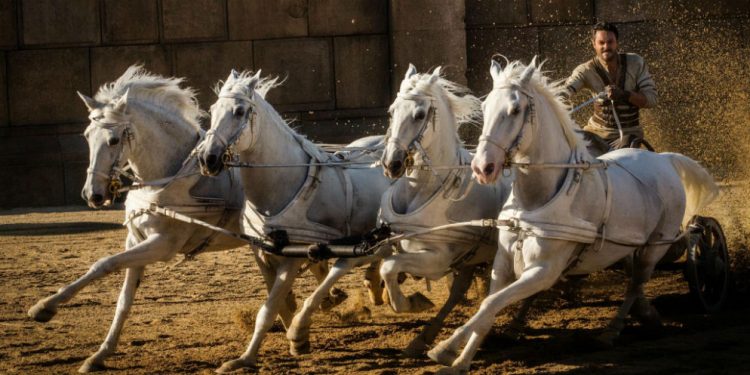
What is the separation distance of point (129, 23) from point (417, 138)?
9808mm

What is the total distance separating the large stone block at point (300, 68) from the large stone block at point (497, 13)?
6.25ft

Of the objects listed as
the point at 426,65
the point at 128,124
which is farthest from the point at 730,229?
the point at 426,65

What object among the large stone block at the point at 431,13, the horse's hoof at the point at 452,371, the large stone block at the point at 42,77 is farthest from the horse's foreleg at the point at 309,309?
the large stone block at the point at 42,77

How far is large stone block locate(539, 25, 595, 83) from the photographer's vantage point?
1639cm

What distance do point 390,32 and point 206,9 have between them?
2393 millimetres

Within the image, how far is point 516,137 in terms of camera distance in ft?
21.7

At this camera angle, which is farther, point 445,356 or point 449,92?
point 449,92

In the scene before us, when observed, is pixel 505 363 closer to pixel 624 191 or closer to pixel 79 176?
pixel 624 191

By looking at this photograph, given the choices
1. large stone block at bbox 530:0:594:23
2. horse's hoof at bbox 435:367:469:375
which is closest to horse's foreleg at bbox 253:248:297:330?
horse's hoof at bbox 435:367:469:375

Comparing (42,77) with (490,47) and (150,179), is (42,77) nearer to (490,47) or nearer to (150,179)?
(490,47)

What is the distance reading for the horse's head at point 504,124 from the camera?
21.2 ft

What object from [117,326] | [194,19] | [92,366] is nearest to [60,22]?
[194,19]

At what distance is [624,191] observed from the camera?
287 inches

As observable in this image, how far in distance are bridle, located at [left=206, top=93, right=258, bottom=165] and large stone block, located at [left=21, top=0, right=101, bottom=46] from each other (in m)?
9.39
